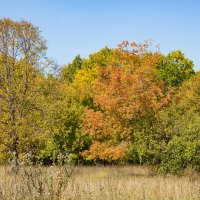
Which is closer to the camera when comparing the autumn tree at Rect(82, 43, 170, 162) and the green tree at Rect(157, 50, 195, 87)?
the autumn tree at Rect(82, 43, 170, 162)

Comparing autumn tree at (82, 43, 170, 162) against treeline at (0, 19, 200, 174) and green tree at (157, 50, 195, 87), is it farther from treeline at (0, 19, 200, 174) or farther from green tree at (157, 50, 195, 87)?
green tree at (157, 50, 195, 87)

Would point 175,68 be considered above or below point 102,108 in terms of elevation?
above

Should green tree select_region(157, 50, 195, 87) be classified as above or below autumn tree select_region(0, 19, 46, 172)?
above

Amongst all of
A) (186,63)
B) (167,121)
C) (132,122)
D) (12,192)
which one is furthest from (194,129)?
(186,63)

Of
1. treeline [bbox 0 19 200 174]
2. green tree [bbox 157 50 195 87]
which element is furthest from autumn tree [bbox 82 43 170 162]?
green tree [bbox 157 50 195 87]

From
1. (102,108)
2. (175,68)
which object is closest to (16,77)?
(102,108)

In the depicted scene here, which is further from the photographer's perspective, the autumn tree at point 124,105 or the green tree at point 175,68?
→ the green tree at point 175,68

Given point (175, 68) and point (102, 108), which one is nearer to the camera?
point (102, 108)

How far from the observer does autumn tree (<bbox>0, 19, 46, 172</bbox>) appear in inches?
875

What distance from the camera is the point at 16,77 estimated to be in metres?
22.9

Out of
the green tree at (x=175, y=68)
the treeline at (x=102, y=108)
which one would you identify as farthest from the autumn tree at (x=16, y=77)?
the green tree at (x=175, y=68)

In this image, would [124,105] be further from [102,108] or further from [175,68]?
[175,68]

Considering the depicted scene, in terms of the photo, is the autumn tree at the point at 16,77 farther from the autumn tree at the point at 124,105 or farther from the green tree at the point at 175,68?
the green tree at the point at 175,68

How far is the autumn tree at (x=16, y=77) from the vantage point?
72.9 ft
